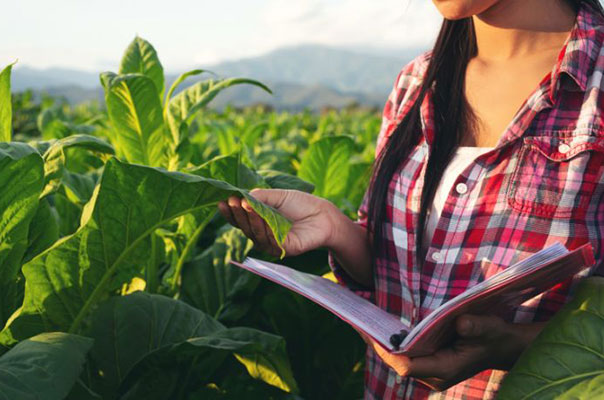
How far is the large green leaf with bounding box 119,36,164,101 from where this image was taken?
1.68 meters

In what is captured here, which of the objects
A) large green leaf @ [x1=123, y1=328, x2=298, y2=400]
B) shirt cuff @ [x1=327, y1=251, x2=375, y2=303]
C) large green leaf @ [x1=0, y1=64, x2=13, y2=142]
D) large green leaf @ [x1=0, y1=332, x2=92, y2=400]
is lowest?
large green leaf @ [x1=123, y1=328, x2=298, y2=400]

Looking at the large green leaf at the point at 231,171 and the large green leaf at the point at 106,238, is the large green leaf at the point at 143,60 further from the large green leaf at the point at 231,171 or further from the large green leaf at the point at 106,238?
the large green leaf at the point at 106,238

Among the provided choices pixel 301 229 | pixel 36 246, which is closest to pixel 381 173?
pixel 301 229

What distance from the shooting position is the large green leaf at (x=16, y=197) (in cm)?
108

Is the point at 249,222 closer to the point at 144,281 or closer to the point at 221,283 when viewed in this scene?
the point at 144,281

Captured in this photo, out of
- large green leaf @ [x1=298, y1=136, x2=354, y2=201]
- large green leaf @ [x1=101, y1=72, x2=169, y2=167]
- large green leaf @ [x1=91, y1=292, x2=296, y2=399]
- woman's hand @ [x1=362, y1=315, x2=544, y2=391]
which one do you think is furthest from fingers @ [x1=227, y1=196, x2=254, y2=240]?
large green leaf @ [x1=298, y1=136, x2=354, y2=201]

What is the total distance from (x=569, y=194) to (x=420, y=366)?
0.39 meters

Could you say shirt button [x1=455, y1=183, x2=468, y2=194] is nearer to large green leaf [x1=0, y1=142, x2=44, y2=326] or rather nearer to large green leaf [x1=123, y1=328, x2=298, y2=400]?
large green leaf [x1=123, y1=328, x2=298, y2=400]

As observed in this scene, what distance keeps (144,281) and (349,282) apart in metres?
0.47

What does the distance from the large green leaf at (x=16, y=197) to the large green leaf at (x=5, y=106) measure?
242 mm

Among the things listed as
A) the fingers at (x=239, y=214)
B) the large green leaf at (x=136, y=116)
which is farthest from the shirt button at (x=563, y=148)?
the large green leaf at (x=136, y=116)

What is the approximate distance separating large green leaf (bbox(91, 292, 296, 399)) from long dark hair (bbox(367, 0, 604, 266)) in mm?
355

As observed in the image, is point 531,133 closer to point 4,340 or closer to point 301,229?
point 301,229

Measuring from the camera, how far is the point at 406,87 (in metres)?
1.53
